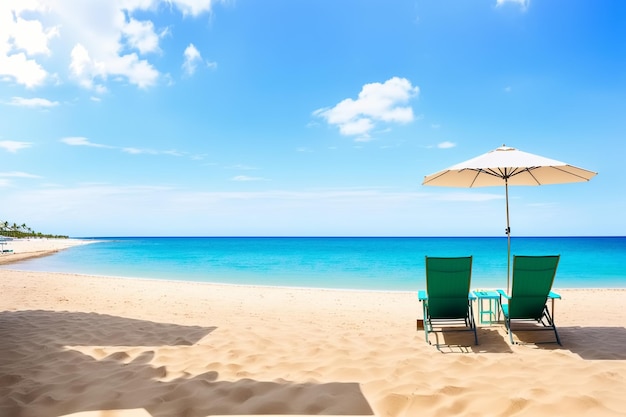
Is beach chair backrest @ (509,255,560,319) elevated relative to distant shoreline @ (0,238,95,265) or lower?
elevated

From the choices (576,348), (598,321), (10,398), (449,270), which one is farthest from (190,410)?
(598,321)

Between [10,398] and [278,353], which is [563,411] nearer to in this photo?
[278,353]

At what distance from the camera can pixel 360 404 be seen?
2.86 metres

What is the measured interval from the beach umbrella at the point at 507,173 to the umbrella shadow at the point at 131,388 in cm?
341

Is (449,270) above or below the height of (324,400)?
above

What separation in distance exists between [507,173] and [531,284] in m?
2.16

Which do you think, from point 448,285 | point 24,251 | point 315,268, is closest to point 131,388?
point 448,285

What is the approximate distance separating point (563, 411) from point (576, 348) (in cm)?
224

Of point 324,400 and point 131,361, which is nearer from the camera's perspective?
point 324,400

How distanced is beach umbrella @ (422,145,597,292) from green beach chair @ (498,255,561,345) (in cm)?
31

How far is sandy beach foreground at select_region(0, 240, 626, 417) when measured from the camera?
2818 millimetres

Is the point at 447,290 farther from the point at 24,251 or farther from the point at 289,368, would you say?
the point at 24,251

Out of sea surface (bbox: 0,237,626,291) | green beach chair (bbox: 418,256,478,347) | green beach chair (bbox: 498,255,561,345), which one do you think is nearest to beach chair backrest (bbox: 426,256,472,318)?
green beach chair (bbox: 418,256,478,347)

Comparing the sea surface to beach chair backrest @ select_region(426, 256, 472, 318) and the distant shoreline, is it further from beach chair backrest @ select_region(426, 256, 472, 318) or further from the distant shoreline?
beach chair backrest @ select_region(426, 256, 472, 318)
